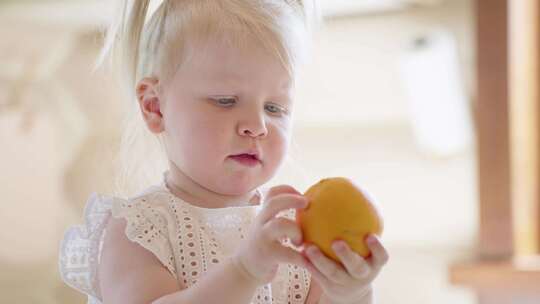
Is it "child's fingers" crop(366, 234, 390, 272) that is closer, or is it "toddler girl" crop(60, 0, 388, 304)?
"child's fingers" crop(366, 234, 390, 272)

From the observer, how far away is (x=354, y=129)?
234cm

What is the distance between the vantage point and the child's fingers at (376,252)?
2.31 ft

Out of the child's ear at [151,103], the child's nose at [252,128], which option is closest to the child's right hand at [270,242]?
the child's nose at [252,128]

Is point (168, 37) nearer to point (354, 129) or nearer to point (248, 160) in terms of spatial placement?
point (248, 160)

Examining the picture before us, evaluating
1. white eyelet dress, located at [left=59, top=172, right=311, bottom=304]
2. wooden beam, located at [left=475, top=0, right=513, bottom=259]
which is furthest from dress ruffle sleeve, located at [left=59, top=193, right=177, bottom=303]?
wooden beam, located at [left=475, top=0, right=513, bottom=259]

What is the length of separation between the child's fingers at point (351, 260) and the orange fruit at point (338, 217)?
0.04 feet

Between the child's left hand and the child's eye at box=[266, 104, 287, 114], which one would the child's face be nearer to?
the child's eye at box=[266, 104, 287, 114]

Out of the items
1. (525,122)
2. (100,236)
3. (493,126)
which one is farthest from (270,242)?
(525,122)

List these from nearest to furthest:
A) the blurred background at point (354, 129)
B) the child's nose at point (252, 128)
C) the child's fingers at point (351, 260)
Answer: the child's fingers at point (351, 260) < the child's nose at point (252, 128) < the blurred background at point (354, 129)

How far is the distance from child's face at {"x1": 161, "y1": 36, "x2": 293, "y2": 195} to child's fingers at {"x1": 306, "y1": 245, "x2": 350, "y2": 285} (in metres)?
0.18

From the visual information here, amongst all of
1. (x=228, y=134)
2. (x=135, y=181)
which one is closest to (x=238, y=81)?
(x=228, y=134)

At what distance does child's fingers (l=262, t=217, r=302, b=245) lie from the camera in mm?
706

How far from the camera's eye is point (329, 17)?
92.0 inches

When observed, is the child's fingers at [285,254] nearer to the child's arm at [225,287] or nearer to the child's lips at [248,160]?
the child's arm at [225,287]
